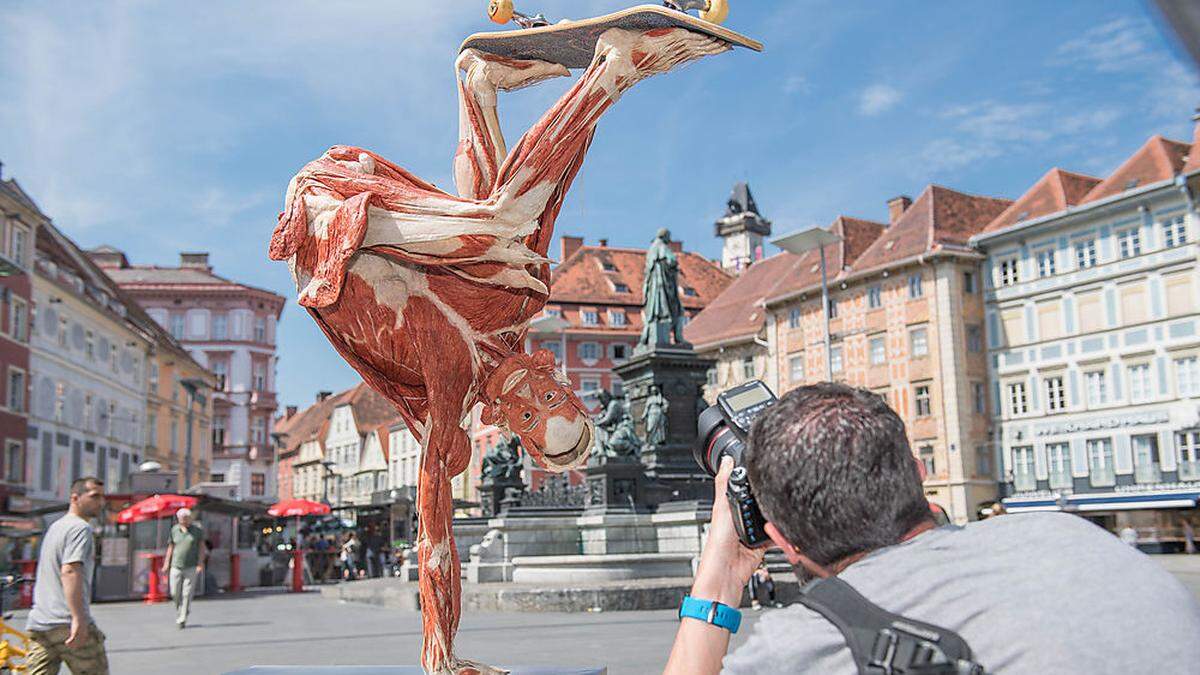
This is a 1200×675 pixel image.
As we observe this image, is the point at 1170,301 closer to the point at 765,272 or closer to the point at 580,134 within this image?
the point at 765,272

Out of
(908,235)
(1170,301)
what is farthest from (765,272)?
(1170,301)

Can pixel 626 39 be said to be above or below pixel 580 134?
above

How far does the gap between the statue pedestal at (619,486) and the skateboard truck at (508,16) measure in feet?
47.1

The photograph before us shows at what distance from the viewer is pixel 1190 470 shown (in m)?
41.9

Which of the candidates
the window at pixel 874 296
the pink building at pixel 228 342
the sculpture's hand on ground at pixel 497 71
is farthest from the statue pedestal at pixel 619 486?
the pink building at pixel 228 342

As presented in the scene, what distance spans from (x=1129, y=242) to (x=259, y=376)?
60.3 metres

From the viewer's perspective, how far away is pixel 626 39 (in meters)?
3.23

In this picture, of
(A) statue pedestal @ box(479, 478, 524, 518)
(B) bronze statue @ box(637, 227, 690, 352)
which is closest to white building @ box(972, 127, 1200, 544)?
(B) bronze statue @ box(637, 227, 690, 352)

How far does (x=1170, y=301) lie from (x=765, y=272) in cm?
2807

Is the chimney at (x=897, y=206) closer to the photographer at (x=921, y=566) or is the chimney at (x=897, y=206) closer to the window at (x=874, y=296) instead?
the window at (x=874, y=296)

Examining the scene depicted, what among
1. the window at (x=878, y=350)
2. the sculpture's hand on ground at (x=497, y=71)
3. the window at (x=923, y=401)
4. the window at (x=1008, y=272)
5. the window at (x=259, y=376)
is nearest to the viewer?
the sculpture's hand on ground at (x=497, y=71)

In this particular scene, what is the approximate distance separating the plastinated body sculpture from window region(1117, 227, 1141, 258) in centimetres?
4764

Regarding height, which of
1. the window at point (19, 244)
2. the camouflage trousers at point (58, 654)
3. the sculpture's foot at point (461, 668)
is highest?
the window at point (19, 244)

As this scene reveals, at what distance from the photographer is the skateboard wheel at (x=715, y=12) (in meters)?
3.30
